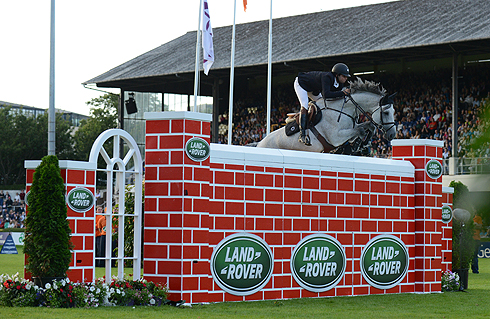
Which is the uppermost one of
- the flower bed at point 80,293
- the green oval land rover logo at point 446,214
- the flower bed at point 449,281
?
the green oval land rover logo at point 446,214

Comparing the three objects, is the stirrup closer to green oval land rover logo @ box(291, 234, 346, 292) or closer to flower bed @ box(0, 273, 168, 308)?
green oval land rover logo @ box(291, 234, 346, 292)

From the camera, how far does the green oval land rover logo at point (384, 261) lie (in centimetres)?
1122

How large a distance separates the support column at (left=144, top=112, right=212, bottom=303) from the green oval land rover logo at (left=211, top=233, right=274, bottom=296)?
0.86ft

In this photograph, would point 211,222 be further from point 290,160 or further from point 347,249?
point 347,249

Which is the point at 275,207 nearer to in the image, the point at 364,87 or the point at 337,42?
the point at 364,87

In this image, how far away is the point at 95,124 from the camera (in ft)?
215

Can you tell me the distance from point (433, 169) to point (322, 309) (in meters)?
4.22

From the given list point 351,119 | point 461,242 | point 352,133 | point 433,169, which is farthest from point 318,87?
point 461,242

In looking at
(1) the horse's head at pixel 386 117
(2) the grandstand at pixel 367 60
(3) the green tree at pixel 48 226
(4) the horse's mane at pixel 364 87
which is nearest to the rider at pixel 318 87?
(4) the horse's mane at pixel 364 87

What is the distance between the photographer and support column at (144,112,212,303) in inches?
352

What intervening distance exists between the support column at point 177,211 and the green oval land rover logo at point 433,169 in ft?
14.7

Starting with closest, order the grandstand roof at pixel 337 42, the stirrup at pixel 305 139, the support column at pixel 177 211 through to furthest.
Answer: the support column at pixel 177 211, the stirrup at pixel 305 139, the grandstand roof at pixel 337 42

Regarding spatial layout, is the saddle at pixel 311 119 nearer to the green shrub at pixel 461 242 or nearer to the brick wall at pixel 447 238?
the brick wall at pixel 447 238

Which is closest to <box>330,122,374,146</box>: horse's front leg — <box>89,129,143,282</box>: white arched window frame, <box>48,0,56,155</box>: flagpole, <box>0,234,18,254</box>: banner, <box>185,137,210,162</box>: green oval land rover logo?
<box>185,137,210,162</box>: green oval land rover logo
